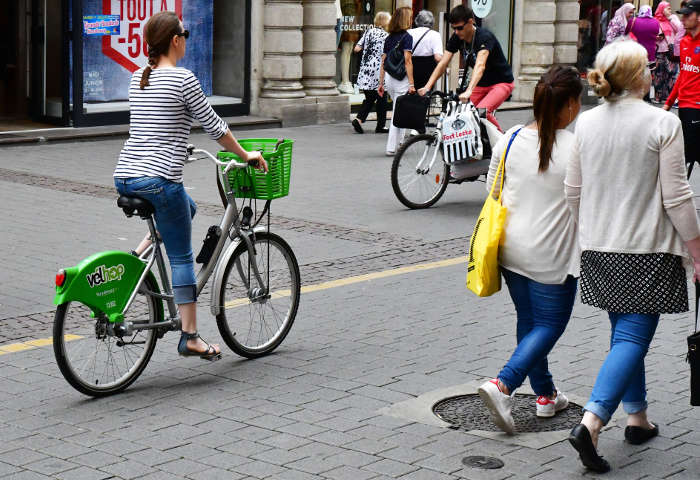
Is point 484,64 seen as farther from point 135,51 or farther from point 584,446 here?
point 584,446

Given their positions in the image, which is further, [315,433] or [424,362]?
[424,362]

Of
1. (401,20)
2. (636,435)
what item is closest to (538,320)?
(636,435)

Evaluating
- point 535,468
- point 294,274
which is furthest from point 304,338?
point 535,468

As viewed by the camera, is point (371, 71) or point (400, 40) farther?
point (371, 71)

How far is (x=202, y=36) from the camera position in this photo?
1769 cm

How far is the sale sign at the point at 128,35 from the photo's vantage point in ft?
53.0

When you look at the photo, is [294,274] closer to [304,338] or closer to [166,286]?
[304,338]

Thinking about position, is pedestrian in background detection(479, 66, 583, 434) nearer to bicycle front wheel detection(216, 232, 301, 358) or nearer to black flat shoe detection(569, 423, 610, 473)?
black flat shoe detection(569, 423, 610, 473)

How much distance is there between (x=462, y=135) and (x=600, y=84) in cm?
Result: 610

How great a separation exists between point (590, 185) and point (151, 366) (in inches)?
100.0

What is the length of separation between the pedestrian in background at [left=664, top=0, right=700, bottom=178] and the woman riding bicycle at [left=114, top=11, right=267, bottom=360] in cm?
582

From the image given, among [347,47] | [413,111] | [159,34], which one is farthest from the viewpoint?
[347,47]

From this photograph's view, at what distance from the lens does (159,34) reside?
578 centimetres

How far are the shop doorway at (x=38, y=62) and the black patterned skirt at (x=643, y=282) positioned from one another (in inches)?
468
